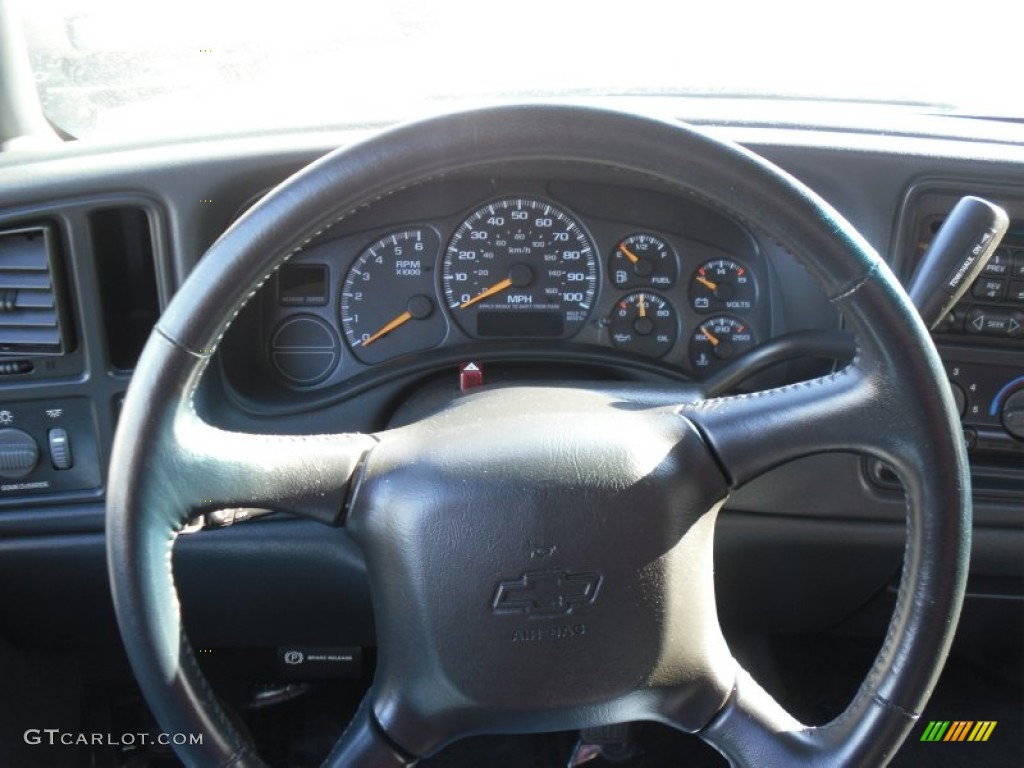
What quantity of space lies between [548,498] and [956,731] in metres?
1.47

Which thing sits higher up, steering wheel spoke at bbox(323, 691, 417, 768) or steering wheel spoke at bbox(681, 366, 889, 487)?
steering wheel spoke at bbox(681, 366, 889, 487)

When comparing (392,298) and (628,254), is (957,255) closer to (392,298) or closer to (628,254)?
(628,254)

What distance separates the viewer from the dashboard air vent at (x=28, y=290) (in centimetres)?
173

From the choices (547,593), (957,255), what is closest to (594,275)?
(957,255)

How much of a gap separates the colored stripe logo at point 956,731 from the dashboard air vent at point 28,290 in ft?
5.99

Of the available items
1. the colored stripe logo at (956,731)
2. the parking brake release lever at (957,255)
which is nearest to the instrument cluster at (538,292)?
the parking brake release lever at (957,255)

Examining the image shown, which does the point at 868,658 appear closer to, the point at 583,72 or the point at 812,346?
the point at 812,346

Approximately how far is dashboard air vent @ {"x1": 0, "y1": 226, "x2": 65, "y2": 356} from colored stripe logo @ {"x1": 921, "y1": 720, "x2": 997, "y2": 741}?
183 centimetres

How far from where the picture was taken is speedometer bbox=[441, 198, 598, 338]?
5.88 ft

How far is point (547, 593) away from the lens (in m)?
1.22

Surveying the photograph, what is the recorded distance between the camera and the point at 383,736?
4.21ft

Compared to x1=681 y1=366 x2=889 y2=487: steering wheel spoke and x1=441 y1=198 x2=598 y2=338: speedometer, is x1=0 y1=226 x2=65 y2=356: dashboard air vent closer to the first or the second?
x1=441 y1=198 x2=598 y2=338: speedometer

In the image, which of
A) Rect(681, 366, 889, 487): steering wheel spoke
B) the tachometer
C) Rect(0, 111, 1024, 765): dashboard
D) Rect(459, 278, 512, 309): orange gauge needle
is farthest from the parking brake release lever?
the tachometer

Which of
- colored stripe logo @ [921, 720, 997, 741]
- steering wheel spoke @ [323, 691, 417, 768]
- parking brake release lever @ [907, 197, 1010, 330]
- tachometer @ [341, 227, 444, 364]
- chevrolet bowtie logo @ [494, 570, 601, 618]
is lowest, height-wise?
colored stripe logo @ [921, 720, 997, 741]
